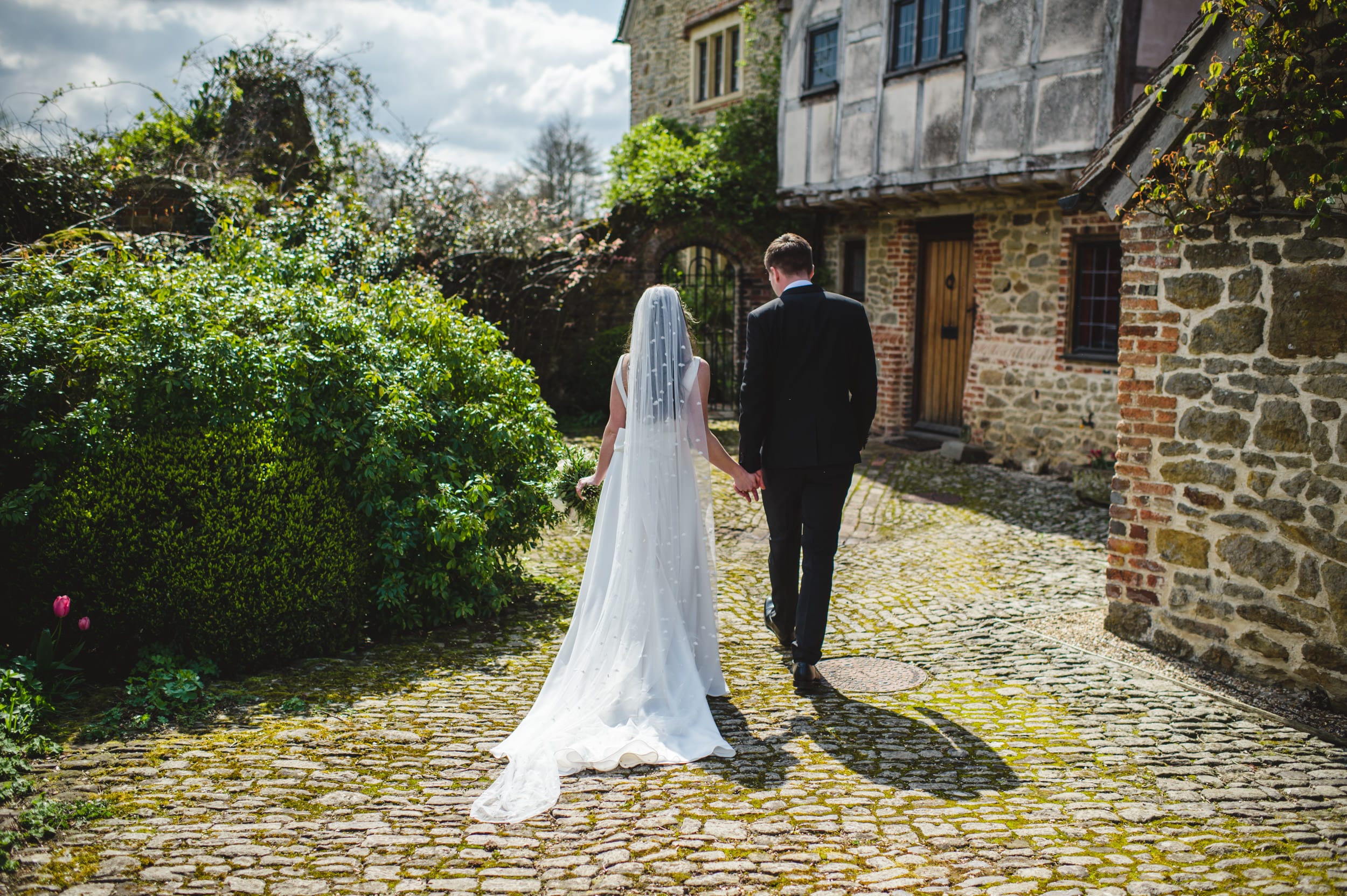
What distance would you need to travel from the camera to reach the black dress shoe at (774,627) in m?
5.05

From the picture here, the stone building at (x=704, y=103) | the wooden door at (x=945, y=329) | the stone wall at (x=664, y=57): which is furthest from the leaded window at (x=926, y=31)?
the stone wall at (x=664, y=57)

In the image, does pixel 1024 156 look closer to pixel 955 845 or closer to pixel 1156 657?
pixel 1156 657

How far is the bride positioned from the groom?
230 millimetres

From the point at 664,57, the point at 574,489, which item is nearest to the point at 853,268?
the point at 664,57

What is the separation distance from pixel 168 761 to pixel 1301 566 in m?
5.35

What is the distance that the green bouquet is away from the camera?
6.05 meters

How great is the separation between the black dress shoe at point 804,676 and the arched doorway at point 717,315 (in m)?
11.4

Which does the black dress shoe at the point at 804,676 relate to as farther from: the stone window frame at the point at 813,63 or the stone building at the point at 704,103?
the stone window frame at the point at 813,63

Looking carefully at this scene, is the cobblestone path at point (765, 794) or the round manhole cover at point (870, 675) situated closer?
the cobblestone path at point (765, 794)

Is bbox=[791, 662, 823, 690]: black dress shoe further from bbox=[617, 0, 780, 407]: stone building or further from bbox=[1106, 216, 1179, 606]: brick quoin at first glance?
bbox=[617, 0, 780, 407]: stone building

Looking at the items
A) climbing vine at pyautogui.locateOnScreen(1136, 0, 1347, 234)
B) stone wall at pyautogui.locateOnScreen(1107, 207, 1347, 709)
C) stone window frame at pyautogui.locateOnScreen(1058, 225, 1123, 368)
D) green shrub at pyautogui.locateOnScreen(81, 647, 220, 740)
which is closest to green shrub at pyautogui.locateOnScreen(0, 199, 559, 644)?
green shrub at pyautogui.locateOnScreen(81, 647, 220, 740)

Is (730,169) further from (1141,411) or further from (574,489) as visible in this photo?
(1141,411)

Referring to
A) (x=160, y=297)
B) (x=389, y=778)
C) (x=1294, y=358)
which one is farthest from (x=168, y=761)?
(x=1294, y=358)

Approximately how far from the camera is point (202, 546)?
4535 millimetres
